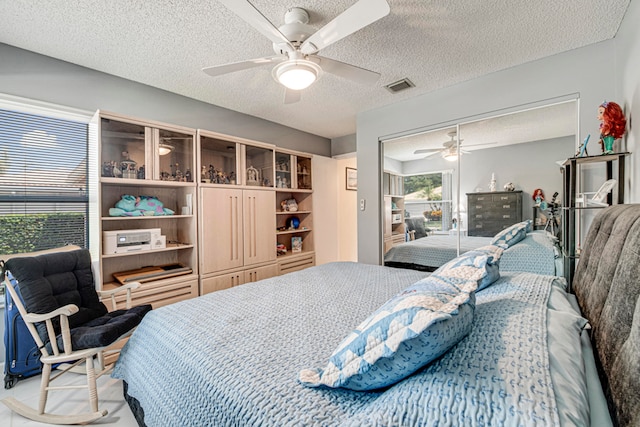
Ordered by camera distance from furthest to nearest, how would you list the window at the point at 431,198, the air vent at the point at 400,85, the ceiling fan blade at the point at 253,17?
the window at the point at 431,198, the air vent at the point at 400,85, the ceiling fan blade at the point at 253,17

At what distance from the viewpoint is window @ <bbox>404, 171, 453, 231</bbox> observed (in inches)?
124

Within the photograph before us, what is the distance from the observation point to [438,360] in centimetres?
71

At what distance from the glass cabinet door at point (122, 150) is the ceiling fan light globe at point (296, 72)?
162cm

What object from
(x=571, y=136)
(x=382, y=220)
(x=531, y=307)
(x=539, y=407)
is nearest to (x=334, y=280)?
(x=531, y=307)

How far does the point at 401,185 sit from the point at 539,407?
315 centimetres

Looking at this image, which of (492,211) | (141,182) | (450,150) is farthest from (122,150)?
(492,211)

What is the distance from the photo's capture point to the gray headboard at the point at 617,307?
0.61 m

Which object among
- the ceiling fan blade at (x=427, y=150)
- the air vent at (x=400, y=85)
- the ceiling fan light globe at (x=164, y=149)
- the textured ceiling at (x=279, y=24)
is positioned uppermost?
the air vent at (x=400, y=85)

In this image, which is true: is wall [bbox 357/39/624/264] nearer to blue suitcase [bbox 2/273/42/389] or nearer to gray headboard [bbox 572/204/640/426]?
gray headboard [bbox 572/204/640/426]

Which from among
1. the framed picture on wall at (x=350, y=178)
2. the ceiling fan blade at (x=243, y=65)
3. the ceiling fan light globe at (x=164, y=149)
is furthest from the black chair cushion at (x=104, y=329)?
the framed picture on wall at (x=350, y=178)

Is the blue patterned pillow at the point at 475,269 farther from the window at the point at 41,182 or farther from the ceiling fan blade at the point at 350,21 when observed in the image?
the window at the point at 41,182

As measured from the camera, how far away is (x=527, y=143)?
2.62 metres

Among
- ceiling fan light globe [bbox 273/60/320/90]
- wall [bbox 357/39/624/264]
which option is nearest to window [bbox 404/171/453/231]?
wall [bbox 357/39/624/264]

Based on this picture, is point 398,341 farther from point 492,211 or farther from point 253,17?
point 492,211
